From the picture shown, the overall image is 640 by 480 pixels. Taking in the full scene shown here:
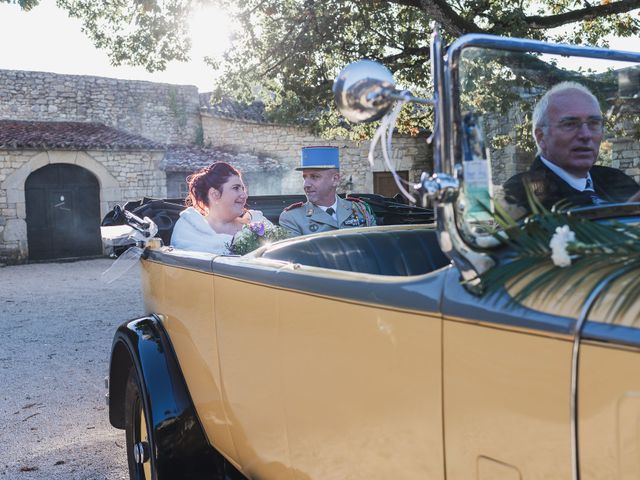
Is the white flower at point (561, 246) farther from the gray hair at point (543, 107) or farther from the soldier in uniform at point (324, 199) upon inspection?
the soldier in uniform at point (324, 199)

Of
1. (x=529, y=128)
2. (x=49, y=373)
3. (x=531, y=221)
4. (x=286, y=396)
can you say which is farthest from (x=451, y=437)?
(x=49, y=373)

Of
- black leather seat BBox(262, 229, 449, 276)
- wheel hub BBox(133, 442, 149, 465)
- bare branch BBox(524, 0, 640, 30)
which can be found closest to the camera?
black leather seat BBox(262, 229, 449, 276)

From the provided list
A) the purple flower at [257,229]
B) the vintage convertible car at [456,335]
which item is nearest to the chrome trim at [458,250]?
the vintage convertible car at [456,335]

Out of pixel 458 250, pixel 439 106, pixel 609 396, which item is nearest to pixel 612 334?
pixel 609 396

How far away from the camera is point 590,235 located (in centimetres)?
112

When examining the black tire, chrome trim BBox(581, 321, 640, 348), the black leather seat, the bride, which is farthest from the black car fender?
chrome trim BBox(581, 321, 640, 348)

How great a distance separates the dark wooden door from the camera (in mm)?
16938

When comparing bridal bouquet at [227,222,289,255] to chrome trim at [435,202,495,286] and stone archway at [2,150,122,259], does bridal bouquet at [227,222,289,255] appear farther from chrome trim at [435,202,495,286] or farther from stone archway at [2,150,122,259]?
stone archway at [2,150,122,259]

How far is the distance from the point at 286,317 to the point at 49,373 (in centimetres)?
437

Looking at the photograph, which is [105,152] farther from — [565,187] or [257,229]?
[565,187]

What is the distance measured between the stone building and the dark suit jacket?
1369 centimetres

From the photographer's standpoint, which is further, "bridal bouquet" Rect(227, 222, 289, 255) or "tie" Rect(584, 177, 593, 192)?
"bridal bouquet" Rect(227, 222, 289, 255)

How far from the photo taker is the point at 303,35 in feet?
31.3

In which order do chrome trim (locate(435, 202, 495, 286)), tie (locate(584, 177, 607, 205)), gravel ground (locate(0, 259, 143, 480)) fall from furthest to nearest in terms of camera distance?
gravel ground (locate(0, 259, 143, 480))
tie (locate(584, 177, 607, 205))
chrome trim (locate(435, 202, 495, 286))
